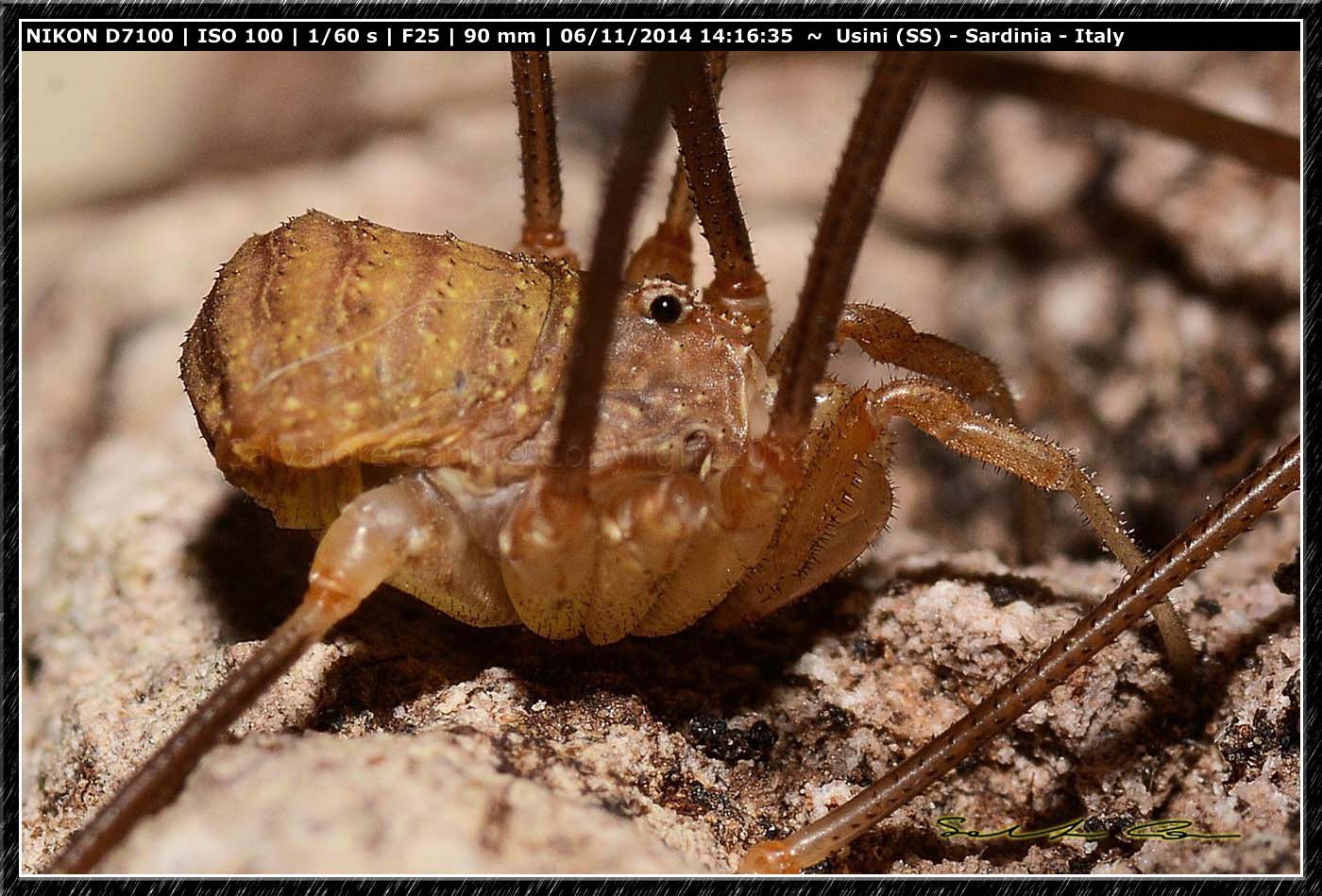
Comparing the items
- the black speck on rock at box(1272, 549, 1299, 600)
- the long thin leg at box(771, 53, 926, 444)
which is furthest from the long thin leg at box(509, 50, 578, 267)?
the black speck on rock at box(1272, 549, 1299, 600)

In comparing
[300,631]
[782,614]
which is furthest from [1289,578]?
[300,631]

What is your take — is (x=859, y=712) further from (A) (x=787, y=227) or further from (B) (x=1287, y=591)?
(A) (x=787, y=227)

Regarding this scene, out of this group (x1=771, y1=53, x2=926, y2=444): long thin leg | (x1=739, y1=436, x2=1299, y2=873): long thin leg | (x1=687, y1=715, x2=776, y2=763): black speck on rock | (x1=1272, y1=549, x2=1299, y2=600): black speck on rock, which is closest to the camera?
(x1=771, y1=53, x2=926, y2=444): long thin leg

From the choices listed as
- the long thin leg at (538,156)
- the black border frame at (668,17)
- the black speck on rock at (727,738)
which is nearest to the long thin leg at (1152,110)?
the black border frame at (668,17)

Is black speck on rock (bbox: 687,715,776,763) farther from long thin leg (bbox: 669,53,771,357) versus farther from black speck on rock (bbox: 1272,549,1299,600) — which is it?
black speck on rock (bbox: 1272,549,1299,600)

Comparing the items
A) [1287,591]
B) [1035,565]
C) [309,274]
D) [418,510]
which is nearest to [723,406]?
[418,510]

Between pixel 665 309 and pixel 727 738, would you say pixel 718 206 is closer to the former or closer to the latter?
pixel 665 309
